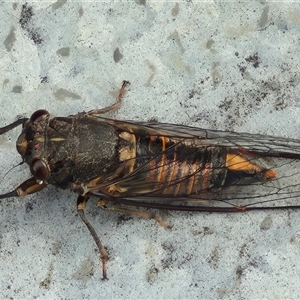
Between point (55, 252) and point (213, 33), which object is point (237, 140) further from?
point (55, 252)

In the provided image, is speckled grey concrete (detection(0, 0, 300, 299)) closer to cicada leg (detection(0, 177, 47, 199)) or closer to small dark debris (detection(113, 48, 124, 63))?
small dark debris (detection(113, 48, 124, 63))

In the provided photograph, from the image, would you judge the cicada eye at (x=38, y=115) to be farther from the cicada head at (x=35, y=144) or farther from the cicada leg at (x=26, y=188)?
the cicada leg at (x=26, y=188)

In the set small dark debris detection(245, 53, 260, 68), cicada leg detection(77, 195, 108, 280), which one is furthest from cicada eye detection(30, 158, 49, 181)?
small dark debris detection(245, 53, 260, 68)

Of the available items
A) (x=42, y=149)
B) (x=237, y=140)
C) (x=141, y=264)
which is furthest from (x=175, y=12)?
(x=141, y=264)

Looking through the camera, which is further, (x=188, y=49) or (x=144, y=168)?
(x=188, y=49)

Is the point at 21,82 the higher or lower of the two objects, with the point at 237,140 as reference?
higher

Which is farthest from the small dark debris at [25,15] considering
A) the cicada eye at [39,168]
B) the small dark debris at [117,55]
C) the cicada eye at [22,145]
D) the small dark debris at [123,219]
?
the small dark debris at [123,219]

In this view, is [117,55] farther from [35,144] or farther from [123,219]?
[123,219]

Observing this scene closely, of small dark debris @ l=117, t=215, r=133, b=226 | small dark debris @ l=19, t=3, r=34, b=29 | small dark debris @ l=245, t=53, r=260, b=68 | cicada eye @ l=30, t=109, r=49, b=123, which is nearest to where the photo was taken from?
cicada eye @ l=30, t=109, r=49, b=123
